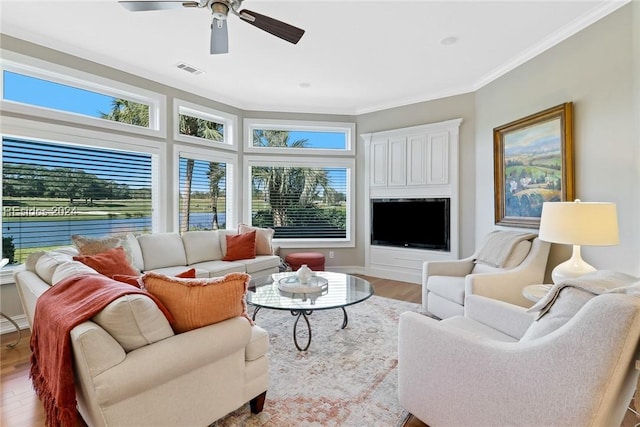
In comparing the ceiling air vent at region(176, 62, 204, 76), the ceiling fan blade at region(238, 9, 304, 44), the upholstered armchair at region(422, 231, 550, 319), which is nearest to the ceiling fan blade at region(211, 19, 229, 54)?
the ceiling fan blade at region(238, 9, 304, 44)

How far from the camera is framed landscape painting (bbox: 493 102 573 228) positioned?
2984 millimetres

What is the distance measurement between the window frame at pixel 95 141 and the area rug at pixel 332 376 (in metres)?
2.21

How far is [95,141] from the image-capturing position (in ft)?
12.1

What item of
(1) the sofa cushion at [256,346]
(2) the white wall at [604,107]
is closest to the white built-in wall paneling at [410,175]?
(2) the white wall at [604,107]

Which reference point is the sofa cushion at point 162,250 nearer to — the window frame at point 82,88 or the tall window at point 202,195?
the tall window at point 202,195

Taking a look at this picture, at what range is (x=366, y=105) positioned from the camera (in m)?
5.36

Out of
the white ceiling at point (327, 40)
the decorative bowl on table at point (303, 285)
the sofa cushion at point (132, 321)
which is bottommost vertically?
the decorative bowl on table at point (303, 285)

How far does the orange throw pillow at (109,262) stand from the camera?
2.77 m

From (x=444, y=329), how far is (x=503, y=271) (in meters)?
1.81

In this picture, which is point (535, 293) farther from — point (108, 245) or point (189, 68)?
point (189, 68)

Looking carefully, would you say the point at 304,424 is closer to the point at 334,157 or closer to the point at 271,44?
the point at 271,44

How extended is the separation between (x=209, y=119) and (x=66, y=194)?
2.25m

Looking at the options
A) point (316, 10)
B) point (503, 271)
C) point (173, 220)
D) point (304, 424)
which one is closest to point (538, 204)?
point (503, 271)

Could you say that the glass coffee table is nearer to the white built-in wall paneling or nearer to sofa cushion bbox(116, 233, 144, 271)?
sofa cushion bbox(116, 233, 144, 271)
